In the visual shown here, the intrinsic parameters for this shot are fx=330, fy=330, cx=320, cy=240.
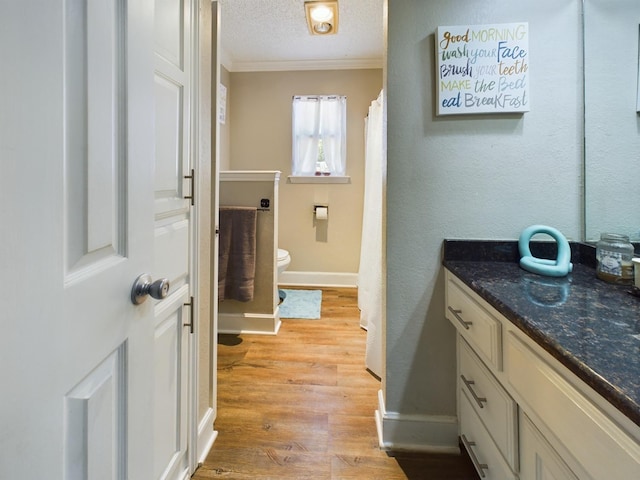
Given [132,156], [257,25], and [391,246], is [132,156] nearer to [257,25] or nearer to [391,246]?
[391,246]

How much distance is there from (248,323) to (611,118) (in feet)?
7.67

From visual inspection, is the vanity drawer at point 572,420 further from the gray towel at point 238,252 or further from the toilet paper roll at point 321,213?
Result: the toilet paper roll at point 321,213

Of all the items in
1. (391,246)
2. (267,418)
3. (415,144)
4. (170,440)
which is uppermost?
(415,144)

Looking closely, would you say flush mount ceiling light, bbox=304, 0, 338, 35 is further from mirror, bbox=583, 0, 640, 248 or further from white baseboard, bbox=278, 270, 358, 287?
white baseboard, bbox=278, 270, 358, 287

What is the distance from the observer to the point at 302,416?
1582mm

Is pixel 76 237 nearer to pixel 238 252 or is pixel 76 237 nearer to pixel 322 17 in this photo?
pixel 238 252

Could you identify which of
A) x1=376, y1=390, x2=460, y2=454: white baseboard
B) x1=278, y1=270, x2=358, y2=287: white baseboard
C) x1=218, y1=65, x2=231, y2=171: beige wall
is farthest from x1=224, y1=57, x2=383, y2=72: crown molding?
x1=376, y1=390, x2=460, y2=454: white baseboard

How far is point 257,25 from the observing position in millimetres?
2822

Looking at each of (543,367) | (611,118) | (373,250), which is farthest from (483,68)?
(373,250)

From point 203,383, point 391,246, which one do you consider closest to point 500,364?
point 391,246

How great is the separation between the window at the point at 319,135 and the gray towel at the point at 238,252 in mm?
1465

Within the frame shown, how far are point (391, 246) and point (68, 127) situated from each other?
1148 mm

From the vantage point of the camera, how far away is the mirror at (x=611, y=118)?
1.22 m

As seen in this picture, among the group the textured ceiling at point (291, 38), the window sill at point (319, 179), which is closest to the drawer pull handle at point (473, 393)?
the textured ceiling at point (291, 38)
